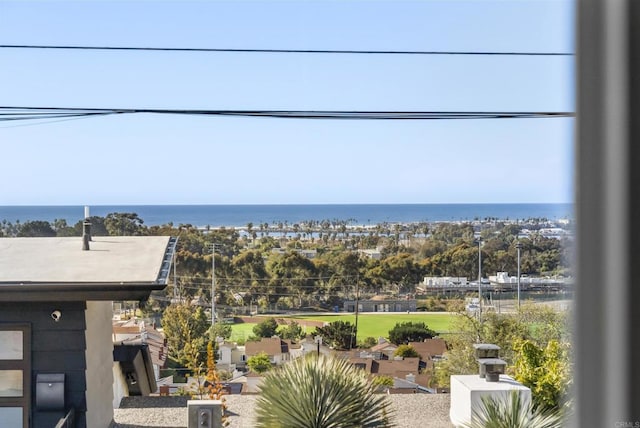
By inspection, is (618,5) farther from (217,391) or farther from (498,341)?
(498,341)

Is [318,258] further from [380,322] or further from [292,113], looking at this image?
[292,113]

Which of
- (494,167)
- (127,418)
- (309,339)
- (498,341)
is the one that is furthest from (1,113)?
(494,167)

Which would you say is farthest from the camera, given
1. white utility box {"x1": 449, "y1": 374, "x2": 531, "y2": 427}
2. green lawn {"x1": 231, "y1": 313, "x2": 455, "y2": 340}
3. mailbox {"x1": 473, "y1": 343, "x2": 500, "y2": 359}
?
green lawn {"x1": 231, "y1": 313, "x2": 455, "y2": 340}

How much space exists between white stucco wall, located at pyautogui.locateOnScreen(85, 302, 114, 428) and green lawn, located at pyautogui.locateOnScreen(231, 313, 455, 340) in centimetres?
199

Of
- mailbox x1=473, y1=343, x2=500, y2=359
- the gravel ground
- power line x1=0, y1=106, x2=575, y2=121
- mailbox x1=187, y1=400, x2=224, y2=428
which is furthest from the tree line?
mailbox x1=187, y1=400, x2=224, y2=428

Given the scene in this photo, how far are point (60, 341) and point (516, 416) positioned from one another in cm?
194

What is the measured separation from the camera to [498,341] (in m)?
5.50

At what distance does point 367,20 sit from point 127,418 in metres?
5.05

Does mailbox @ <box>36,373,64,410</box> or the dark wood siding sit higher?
the dark wood siding

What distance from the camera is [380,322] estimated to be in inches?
230

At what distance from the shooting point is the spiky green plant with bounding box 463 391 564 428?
9.12ft

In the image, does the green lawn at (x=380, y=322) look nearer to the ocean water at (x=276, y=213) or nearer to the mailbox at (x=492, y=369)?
the ocean water at (x=276, y=213)

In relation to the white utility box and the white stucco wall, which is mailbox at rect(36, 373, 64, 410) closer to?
the white stucco wall

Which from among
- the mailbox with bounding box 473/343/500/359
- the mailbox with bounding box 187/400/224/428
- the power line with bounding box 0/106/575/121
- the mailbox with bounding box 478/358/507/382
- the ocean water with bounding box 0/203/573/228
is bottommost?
the mailbox with bounding box 187/400/224/428
